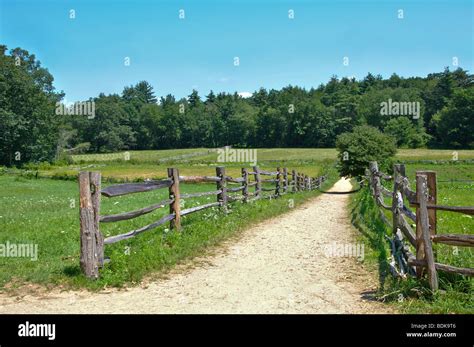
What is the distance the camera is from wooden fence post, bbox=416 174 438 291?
5.57 m

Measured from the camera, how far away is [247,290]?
6.31 metres

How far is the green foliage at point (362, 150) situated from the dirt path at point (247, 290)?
1707 inches

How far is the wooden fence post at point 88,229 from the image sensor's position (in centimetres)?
659

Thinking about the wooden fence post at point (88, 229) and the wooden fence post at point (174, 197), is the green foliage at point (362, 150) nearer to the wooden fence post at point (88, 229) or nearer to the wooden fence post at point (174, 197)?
the wooden fence post at point (174, 197)

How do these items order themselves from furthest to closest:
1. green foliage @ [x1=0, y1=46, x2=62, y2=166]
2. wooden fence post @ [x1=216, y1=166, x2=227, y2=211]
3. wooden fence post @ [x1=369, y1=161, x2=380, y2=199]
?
green foliage @ [x1=0, y1=46, x2=62, y2=166] < wooden fence post @ [x1=369, y1=161, x2=380, y2=199] < wooden fence post @ [x1=216, y1=166, x2=227, y2=211]

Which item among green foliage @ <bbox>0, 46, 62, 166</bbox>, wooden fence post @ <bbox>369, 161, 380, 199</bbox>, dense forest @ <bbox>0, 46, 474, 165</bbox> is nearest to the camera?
wooden fence post @ <bbox>369, 161, 380, 199</bbox>

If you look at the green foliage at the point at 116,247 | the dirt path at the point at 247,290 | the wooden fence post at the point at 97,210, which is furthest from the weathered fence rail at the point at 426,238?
the wooden fence post at the point at 97,210

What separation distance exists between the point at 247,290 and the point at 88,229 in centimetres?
273

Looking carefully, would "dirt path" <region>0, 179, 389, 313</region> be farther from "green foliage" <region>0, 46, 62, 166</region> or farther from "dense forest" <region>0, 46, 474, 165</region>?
"dense forest" <region>0, 46, 474, 165</region>

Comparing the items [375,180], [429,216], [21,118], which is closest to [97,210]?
[429,216]

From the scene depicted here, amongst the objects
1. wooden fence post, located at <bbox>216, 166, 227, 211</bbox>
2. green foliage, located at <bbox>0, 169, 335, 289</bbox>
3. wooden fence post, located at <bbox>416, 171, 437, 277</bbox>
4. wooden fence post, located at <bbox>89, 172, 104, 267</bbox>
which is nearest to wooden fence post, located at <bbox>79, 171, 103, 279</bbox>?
wooden fence post, located at <bbox>89, 172, 104, 267</bbox>

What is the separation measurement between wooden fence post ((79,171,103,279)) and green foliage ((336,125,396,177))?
4572cm
